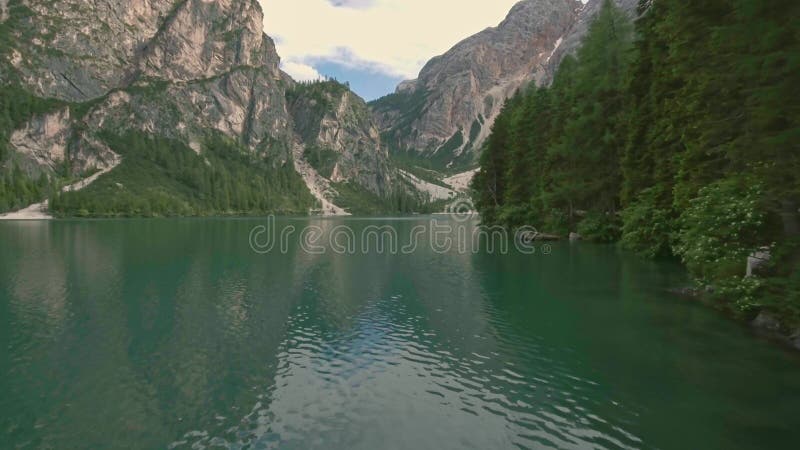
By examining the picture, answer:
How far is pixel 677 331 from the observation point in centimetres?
2156

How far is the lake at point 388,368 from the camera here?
13.1 m

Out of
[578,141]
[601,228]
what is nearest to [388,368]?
[578,141]

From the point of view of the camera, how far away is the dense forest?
16172 millimetres

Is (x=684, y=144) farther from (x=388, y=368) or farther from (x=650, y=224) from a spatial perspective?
(x=388, y=368)

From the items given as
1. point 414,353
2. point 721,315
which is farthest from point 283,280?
point 721,315

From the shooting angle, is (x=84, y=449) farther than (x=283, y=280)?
No

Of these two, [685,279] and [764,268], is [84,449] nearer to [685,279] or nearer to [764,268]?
[764,268]

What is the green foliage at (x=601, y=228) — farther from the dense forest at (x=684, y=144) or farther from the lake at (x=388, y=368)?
the lake at (x=388, y=368)

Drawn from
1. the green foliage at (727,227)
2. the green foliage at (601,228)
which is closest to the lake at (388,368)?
the green foliage at (727,227)

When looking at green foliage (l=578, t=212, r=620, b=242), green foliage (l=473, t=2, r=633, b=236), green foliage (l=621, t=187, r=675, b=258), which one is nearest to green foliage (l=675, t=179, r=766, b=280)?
green foliage (l=621, t=187, r=675, b=258)

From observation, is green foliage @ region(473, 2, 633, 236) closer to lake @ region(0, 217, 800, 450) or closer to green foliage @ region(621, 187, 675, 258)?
green foliage @ region(621, 187, 675, 258)

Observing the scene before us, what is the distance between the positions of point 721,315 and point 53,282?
1768 inches

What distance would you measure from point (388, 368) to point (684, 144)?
27.1 meters

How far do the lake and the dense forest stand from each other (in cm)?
364
